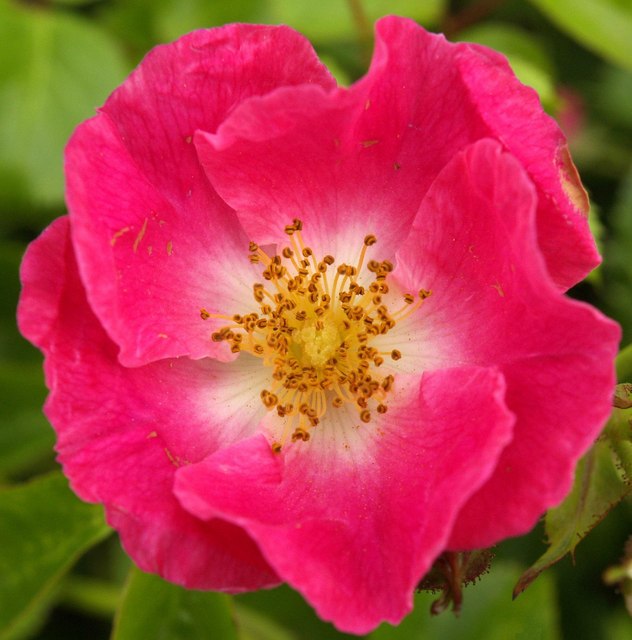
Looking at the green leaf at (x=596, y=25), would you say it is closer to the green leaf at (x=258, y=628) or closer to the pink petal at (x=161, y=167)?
the pink petal at (x=161, y=167)

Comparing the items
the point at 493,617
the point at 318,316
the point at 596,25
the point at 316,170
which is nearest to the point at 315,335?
the point at 318,316

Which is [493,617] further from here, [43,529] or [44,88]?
[44,88]

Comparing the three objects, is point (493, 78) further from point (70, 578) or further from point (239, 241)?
point (70, 578)

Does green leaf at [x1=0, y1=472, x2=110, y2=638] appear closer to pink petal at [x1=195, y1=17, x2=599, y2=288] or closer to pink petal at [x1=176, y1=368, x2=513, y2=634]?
pink petal at [x1=176, y1=368, x2=513, y2=634]

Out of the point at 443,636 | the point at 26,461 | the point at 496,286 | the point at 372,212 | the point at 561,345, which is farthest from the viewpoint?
the point at 26,461

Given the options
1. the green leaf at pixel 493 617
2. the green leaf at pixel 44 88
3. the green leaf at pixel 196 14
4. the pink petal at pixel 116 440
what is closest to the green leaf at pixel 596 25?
the green leaf at pixel 196 14

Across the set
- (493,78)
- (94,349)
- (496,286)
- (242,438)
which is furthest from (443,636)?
(493,78)
